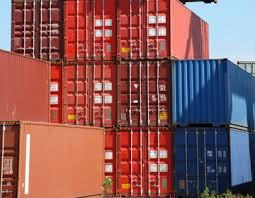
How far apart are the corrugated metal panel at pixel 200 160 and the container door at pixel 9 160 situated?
8.46 m

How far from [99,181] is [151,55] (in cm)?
579

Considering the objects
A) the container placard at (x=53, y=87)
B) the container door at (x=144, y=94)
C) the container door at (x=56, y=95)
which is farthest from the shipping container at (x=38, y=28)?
the container door at (x=144, y=94)

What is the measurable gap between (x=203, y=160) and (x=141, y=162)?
8.48 ft

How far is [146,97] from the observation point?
23094mm

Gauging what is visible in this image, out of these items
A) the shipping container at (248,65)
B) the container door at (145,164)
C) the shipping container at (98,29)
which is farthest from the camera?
the shipping container at (248,65)

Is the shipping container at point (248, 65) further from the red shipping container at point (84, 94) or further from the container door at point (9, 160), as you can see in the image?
the container door at point (9, 160)

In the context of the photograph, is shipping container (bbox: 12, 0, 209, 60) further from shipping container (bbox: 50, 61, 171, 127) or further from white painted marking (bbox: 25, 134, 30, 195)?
white painted marking (bbox: 25, 134, 30, 195)

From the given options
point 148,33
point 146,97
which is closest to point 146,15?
point 148,33

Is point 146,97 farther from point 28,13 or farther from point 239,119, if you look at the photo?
point 28,13

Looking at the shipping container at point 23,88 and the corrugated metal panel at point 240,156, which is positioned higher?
the shipping container at point 23,88

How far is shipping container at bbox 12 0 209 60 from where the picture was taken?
76.5ft

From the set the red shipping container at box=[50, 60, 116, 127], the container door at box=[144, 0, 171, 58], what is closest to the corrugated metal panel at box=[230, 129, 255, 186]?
the container door at box=[144, 0, 171, 58]

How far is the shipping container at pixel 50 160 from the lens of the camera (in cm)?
1564

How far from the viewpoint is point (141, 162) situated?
22.6m
